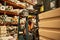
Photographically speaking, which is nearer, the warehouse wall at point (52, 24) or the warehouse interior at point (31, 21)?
the warehouse wall at point (52, 24)

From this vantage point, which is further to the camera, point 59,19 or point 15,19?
point 15,19

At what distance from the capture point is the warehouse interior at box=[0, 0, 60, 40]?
5.18 feet

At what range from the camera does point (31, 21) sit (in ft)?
16.4

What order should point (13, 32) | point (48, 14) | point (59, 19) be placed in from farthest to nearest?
point (13, 32) < point (48, 14) < point (59, 19)

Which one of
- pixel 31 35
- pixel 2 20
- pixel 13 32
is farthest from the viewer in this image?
pixel 13 32

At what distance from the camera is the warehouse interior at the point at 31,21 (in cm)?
158

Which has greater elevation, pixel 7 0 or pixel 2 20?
pixel 7 0

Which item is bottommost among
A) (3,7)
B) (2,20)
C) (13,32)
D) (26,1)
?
(13,32)

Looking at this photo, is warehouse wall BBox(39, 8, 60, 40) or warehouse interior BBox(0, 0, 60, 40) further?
warehouse interior BBox(0, 0, 60, 40)

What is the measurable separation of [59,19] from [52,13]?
17 cm

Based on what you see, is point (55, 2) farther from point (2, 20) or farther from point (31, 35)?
point (2, 20)

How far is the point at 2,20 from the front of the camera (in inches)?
195

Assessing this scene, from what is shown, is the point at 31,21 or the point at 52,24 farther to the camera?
the point at 31,21

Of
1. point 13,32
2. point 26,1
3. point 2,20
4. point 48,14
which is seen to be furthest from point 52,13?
point 26,1
